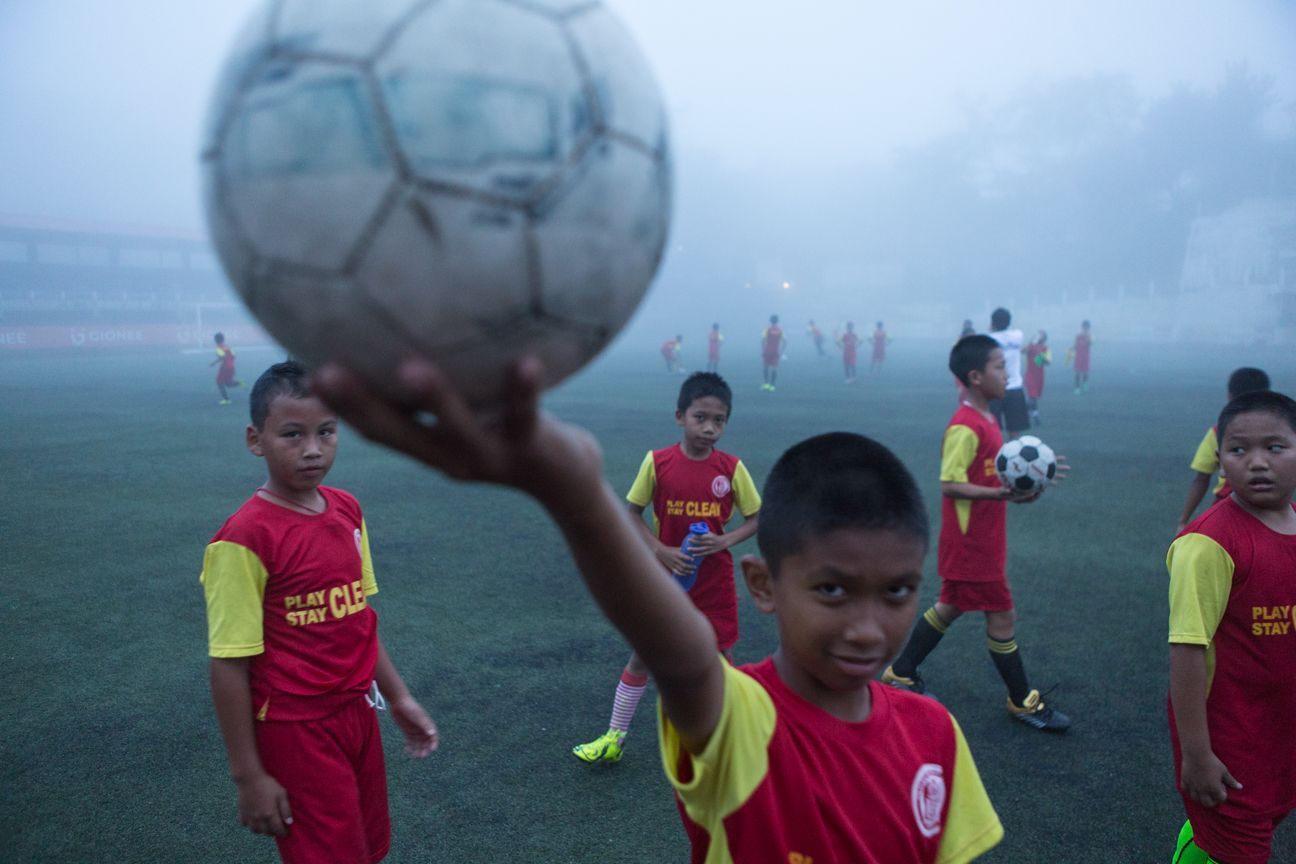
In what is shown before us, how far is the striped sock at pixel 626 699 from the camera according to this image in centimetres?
367

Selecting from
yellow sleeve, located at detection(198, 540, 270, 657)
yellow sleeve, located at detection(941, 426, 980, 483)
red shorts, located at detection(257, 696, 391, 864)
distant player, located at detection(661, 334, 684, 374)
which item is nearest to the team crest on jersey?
red shorts, located at detection(257, 696, 391, 864)

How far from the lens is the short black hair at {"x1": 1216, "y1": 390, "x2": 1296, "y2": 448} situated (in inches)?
99.8

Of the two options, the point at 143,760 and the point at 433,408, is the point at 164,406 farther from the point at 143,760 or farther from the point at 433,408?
the point at 433,408

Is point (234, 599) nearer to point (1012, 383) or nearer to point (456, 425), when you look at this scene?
point (456, 425)

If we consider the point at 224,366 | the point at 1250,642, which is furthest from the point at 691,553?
the point at 224,366

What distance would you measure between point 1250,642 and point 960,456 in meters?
1.91

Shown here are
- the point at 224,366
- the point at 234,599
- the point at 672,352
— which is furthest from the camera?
the point at 672,352

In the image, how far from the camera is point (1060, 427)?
15.4m

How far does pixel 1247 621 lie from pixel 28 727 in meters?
5.00

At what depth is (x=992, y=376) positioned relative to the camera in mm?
4246

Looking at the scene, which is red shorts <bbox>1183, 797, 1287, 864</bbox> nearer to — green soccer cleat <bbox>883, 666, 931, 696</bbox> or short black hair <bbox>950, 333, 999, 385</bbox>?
green soccer cleat <bbox>883, 666, 931, 696</bbox>

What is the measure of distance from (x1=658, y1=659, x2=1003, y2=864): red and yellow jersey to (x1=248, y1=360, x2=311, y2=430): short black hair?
1.57 metres

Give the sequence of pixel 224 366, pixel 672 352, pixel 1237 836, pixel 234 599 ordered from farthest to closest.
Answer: pixel 672 352, pixel 224 366, pixel 1237 836, pixel 234 599

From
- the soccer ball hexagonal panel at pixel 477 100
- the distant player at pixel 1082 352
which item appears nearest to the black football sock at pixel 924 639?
the soccer ball hexagonal panel at pixel 477 100
